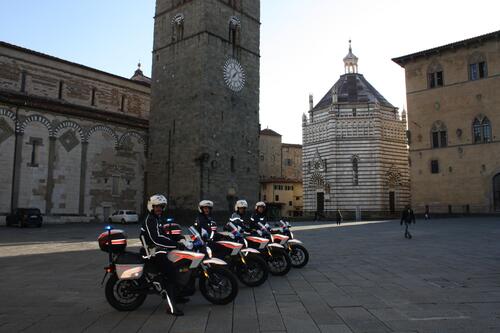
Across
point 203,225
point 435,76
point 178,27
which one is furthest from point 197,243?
point 435,76

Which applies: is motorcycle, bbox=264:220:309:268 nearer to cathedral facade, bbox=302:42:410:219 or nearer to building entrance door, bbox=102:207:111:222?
building entrance door, bbox=102:207:111:222

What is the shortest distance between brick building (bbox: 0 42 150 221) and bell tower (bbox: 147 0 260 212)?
2342 millimetres

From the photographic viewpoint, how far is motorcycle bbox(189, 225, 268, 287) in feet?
25.7

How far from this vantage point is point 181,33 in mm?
32938

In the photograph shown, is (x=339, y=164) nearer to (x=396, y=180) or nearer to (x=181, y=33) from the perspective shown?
(x=396, y=180)

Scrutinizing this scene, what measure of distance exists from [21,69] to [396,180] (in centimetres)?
3734

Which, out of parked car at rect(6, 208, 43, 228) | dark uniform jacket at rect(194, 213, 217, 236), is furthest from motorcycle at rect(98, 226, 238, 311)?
parked car at rect(6, 208, 43, 228)

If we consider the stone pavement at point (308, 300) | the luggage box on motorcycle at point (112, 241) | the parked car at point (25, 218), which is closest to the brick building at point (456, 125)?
the stone pavement at point (308, 300)

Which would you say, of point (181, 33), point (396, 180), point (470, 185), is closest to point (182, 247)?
point (181, 33)

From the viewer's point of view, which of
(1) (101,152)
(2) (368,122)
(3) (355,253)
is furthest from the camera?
(2) (368,122)

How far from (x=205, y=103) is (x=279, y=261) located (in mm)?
22331

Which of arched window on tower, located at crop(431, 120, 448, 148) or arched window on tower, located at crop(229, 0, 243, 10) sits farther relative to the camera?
arched window on tower, located at crop(431, 120, 448, 148)

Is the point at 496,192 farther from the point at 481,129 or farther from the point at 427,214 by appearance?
the point at 427,214

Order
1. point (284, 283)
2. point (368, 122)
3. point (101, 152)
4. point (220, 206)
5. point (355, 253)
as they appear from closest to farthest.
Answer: point (284, 283), point (355, 253), point (220, 206), point (101, 152), point (368, 122)
